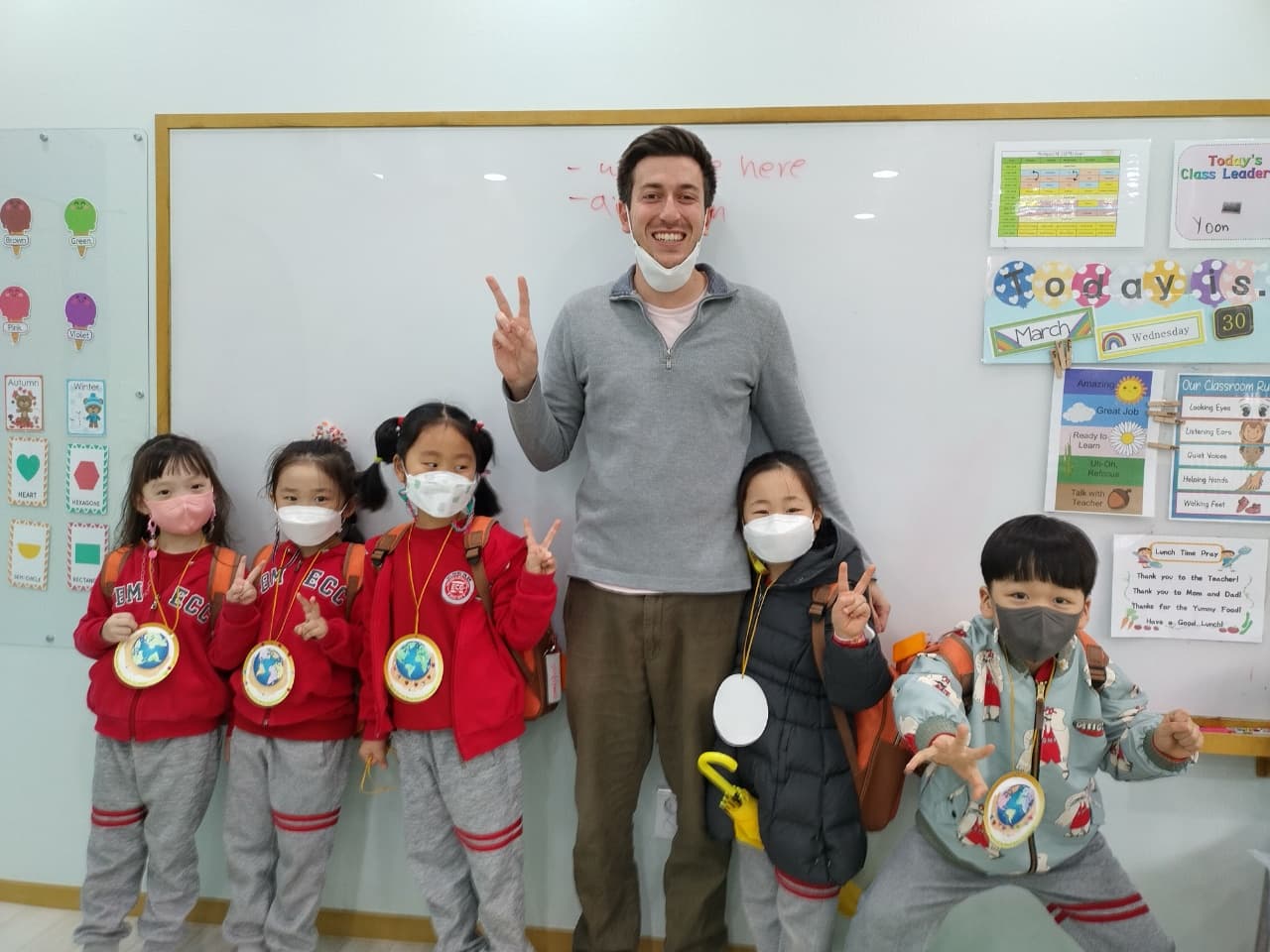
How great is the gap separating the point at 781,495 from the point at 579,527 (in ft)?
1.63

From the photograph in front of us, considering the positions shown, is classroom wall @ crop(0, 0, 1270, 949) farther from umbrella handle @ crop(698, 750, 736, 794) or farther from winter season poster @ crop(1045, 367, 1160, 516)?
winter season poster @ crop(1045, 367, 1160, 516)

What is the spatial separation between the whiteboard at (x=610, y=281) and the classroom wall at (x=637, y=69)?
0.11m

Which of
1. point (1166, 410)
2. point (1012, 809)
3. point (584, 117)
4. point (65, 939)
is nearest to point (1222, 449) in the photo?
point (1166, 410)

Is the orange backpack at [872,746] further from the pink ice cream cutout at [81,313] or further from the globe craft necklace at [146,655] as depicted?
the pink ice cream cutout at [81,313]

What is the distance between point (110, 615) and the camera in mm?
1956

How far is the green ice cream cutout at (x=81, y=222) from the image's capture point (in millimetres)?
2176

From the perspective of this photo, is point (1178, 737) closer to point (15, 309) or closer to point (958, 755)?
point (958, 755)

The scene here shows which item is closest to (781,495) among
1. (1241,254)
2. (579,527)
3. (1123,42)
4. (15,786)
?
(579,527)

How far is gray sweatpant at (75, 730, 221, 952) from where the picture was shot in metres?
1.94

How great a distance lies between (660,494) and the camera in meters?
1.77

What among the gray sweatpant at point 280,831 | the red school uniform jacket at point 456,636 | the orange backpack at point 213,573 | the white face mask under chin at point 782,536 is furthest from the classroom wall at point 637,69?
the white face mask under chin at point 782,536

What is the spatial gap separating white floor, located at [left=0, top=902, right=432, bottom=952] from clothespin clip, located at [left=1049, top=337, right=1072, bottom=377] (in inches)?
91.1

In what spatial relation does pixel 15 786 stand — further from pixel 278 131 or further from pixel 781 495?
pixel 781 495

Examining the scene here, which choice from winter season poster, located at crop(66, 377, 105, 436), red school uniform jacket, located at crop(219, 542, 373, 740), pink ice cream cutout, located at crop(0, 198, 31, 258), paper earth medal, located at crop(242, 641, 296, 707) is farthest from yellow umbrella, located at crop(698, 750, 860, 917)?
pink ice cream cutout, located at crop(0, 198, 31, 258)
